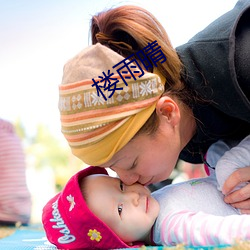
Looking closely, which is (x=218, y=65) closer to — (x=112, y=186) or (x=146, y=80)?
(x=146, y=80)

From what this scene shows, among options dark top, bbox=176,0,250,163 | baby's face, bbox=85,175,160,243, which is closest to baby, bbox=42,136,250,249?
baby's face, bbox=85,175,160,243

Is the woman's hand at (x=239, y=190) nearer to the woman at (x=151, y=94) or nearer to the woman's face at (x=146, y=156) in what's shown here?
the woman at (x=151, y=94)

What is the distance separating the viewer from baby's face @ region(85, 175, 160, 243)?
1.04m

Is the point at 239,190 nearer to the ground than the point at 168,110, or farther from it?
nearer to the ground

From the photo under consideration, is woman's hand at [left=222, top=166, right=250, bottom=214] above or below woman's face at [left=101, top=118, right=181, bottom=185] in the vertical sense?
below

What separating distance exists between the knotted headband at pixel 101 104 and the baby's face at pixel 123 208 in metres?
0.08

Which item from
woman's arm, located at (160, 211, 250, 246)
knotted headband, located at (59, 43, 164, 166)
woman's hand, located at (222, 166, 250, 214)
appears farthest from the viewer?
woman's hand, located at (222, 166, 250, 214)

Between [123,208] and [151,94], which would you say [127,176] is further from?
[151,94]

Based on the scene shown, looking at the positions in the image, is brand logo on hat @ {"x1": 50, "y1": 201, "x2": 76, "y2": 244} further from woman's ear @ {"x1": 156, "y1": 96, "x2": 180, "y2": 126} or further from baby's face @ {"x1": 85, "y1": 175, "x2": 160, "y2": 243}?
woman's ear @ {"x1": 156, "y1": 96, "x2": 180, "y2": 126}

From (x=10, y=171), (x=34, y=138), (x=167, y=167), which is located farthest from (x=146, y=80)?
(x=34, y=138)

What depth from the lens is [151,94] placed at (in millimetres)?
1021

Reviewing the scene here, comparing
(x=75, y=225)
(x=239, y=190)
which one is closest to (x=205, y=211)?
(x=239, y=190)

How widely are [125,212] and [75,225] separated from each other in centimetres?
11

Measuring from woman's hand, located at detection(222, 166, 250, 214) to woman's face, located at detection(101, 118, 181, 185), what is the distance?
0.47 ft
